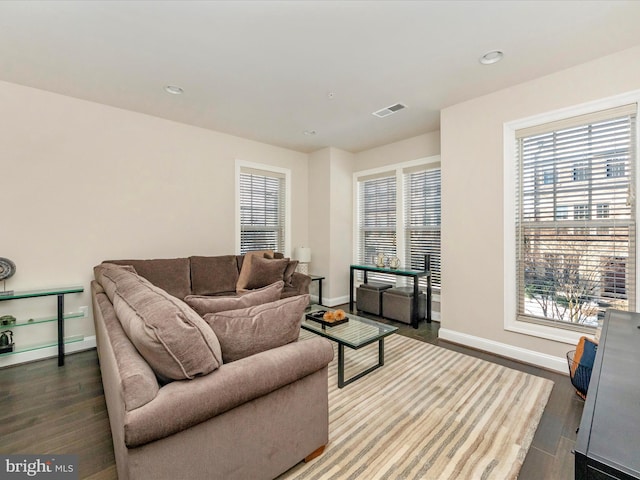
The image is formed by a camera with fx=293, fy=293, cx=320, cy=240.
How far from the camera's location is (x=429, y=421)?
6.41 ft

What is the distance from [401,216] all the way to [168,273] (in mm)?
3409

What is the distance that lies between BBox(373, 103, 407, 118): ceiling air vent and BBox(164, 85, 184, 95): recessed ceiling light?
2.19m

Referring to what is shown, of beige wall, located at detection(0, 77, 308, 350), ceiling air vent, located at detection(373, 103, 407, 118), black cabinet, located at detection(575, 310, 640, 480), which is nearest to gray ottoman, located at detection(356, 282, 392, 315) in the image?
beige wall, located at detection(0, 77, 308, 350)

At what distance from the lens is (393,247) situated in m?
4.85

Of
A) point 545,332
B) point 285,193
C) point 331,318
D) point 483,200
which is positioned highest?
point 285,193

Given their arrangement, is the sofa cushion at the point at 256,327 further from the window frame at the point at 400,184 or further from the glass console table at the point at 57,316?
→ the window frame at the point at 400,184

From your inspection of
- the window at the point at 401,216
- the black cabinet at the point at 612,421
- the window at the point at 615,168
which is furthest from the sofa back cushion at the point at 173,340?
the window at the point at 401,216

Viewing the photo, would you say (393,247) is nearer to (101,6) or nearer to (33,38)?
(101,6)

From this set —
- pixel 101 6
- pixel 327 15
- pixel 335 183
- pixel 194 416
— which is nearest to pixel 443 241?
pixel 335 183

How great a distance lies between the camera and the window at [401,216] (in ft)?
14.2

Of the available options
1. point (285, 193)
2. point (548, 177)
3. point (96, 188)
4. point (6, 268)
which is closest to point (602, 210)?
point (548, 177)

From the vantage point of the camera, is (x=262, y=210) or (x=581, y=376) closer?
(x=581, y=376)

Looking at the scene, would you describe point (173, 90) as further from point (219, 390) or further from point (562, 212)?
point (562, 212)

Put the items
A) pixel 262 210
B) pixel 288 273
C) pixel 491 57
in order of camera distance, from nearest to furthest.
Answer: pixel 491 57
pixel 288 273
pixel 262 210
